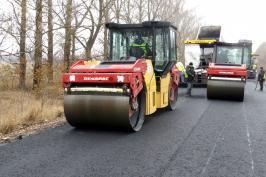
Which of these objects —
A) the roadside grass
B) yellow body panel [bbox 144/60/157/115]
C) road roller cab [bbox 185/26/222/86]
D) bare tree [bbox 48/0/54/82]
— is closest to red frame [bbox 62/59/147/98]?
yellow body panel [bbox 144/60/157/115]

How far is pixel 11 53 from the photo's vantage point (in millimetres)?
11570

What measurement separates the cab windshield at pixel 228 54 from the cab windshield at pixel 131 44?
278 inches

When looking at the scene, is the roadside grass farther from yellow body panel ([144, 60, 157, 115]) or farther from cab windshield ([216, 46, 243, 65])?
cab windshield ([216, 46, 243, 65])

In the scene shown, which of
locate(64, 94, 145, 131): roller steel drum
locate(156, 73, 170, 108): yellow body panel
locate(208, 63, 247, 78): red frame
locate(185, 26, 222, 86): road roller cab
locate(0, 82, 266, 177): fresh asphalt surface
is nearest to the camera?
locate(0, 82, 266, 177): fresh asphalt surface

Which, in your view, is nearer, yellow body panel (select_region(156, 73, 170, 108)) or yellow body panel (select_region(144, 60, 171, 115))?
yellow body panel (select_region(144, 60, 171, 115))

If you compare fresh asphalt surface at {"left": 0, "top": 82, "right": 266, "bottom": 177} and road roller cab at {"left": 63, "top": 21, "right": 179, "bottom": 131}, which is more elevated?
road roller cab at {"left": 63, "top": 21, "right": 179, "bottom": 131}

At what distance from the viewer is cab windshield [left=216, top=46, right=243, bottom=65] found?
15086mm

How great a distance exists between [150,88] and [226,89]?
17.4 ft

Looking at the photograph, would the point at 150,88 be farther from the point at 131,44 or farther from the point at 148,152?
the point at 148,152

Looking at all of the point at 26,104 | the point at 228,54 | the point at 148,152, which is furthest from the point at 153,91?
the point at 228,54

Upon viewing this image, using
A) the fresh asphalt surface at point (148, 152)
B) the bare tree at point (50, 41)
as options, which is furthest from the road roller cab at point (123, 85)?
the bare tree at point (50, 41)

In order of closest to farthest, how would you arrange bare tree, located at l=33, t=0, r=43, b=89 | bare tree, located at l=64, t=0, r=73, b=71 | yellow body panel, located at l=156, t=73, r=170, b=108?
yellow body panel, located at l=156, t=73, r=170, b=108, bare tree, located at l=33, t=0, r=43, b=89, bare tree, located at l=64, t=0, r=73, b=71

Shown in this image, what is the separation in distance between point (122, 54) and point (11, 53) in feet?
14.3

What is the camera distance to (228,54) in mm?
15172
